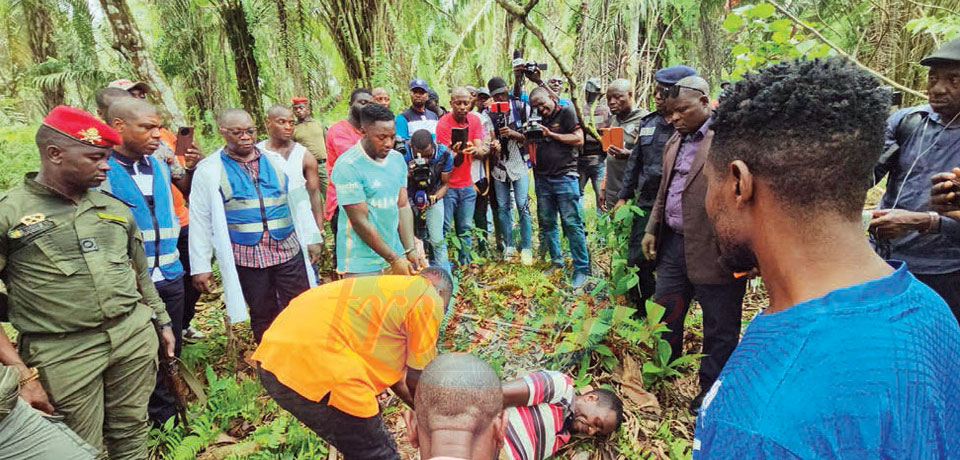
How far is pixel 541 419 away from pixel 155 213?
2.66m

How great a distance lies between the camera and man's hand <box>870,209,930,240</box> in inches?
85.1

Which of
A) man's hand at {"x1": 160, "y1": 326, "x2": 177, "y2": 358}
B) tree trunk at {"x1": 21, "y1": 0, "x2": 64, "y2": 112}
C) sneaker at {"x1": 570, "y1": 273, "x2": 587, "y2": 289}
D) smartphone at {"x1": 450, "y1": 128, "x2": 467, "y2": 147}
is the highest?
tree trunk at {"x1": 21, "y1": 0, "x2": 64, "y2": 112}

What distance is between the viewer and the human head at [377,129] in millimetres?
3186

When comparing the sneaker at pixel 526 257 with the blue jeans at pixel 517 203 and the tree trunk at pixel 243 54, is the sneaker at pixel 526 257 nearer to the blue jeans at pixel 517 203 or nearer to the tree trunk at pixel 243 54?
the blue jeans at pixel 517 203

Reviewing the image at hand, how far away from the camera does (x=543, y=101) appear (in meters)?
4.73

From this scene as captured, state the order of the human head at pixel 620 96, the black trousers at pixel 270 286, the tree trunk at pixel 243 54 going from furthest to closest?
the tree trunk at pixel 243 54 → the human head at pixel 620 96 → the black trousers at pixel 270 286

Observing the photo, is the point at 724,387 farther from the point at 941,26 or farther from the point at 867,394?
the point at 941,26

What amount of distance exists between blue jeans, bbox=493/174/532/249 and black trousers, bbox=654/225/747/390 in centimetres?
204

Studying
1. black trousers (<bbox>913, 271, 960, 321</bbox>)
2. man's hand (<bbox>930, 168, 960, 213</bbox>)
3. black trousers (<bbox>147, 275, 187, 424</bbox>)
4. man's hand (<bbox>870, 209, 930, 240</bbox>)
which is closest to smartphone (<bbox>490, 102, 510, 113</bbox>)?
black trousers (<bbox>147, 275, 187, 424</bbox>)

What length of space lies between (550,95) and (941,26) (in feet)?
10.1

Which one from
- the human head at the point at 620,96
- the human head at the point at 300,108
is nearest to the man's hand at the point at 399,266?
the human head at the point at 620,96

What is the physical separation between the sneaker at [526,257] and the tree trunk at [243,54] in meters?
4.41

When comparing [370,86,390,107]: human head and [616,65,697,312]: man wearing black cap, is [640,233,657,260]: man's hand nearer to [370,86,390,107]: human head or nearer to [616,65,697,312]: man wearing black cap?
[616,65,697,312]: man wearing black cap

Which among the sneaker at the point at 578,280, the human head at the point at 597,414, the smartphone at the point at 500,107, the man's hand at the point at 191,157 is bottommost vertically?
the human head at the point at 597,414
